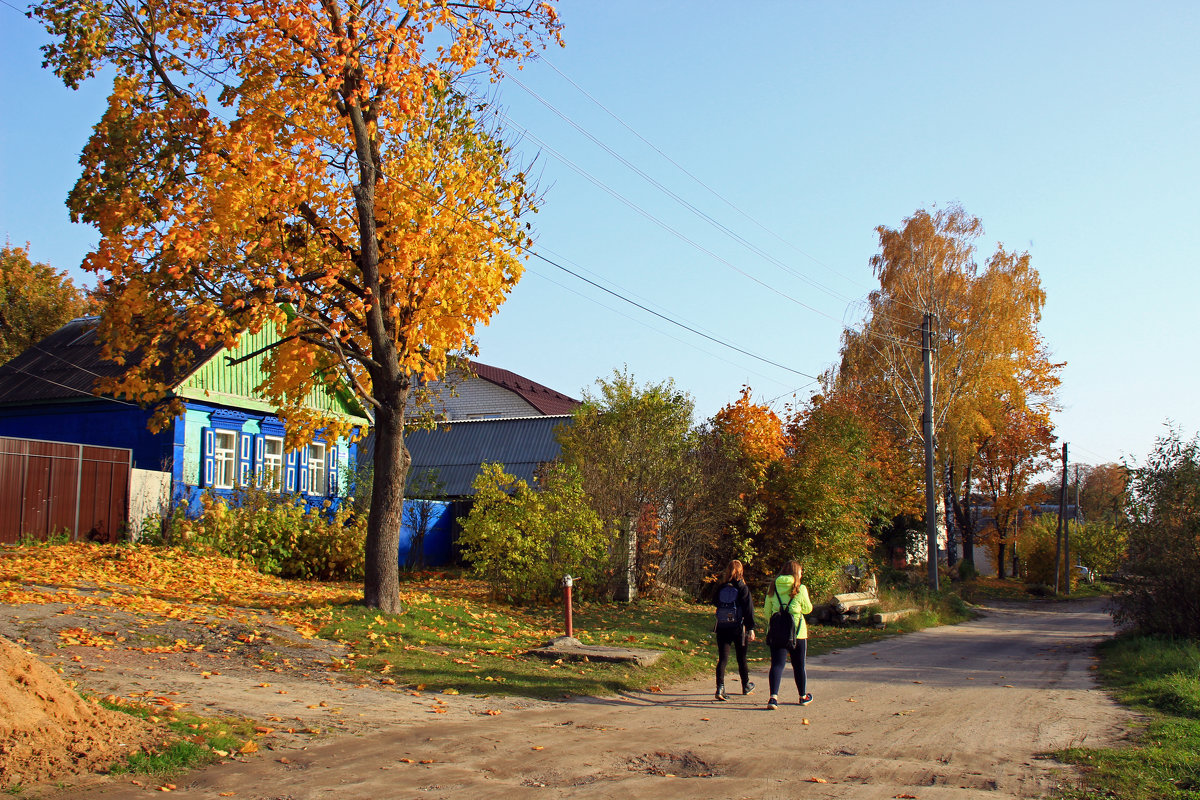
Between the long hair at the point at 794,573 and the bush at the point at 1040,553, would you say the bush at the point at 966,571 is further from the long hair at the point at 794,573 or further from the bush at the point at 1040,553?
the long hair at the point at 794,573

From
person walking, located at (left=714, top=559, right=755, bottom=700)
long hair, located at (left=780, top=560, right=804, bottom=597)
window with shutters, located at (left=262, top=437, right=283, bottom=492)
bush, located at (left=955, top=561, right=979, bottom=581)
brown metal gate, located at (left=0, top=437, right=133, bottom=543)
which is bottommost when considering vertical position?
bush, located at (left=955, top=561, right=979, bottom=581)

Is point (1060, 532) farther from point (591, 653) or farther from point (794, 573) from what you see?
point (794, 573)

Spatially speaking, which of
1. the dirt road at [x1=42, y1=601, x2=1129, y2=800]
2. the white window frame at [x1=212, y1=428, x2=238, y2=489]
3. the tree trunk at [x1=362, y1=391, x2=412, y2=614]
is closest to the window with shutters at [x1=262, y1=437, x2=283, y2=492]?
the white window frame at [x1=212, y1=428, x2=238, y2=489]

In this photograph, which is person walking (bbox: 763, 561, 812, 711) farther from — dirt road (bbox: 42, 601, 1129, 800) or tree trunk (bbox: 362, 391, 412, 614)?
tree trunk (bbox: 362, 391, 412, 614)

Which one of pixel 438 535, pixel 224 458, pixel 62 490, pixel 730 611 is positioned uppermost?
pixel 224 458

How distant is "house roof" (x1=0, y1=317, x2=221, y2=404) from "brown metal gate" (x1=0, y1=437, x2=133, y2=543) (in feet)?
10.2

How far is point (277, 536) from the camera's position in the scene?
20328 millimetres

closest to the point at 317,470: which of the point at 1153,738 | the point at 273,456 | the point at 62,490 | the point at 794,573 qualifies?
the point at 273,456

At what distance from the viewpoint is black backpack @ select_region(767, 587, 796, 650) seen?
10.4 metres

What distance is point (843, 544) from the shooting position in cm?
2244

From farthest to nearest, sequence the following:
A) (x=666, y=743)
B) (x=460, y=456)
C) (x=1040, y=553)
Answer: (x=1040, y=553)
(x=460, y=456)
(x=666, y=743)

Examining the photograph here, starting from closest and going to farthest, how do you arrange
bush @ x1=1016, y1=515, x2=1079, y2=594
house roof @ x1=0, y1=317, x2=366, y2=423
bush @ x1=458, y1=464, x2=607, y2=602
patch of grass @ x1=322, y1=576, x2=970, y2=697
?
1. patch of grass @ x1=322, y1=576, x2=970, y2=697
2. bush @ x1=458, y1=464, x2=607, y2=602
3. house roof @ x1=0, y1=317, x2=366, y2=423
4. bush @ x1=1016, y1=515, x2=1079, y2=594

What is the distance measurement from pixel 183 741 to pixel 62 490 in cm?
1499

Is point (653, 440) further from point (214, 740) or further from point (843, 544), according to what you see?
point (214, 740)
